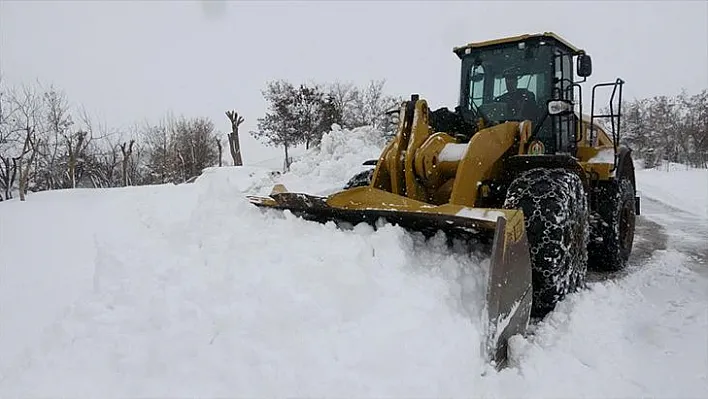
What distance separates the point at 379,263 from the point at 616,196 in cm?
344

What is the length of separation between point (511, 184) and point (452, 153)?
568 mm

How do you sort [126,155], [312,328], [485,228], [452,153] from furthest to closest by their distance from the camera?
[126,155] < [452,153] < [485,228] < [312,328]

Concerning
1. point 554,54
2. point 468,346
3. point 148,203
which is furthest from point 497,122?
point 148,203

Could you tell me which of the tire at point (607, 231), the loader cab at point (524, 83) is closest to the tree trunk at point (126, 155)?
the loader cab at point (524, 83)

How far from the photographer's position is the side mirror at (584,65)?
16.5 ft

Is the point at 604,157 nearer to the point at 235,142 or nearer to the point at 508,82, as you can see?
the point at 508,82

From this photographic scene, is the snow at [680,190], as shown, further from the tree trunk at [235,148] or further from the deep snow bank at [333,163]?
the tree trunk at [235,148]

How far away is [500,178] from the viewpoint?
15.2 ft

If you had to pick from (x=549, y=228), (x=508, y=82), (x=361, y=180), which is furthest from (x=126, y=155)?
(x=549, y=228)

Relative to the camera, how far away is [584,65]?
5031 millimetres

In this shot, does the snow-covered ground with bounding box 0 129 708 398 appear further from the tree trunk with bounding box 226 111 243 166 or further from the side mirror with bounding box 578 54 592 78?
the tree trunk with bounding box 226 111 243 166

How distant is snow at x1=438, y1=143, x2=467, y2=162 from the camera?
441cm

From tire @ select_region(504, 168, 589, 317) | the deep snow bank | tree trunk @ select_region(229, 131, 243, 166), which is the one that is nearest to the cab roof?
tire @ select_region(504, 168, 589, 317)

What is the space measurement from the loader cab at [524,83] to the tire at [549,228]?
106cm
